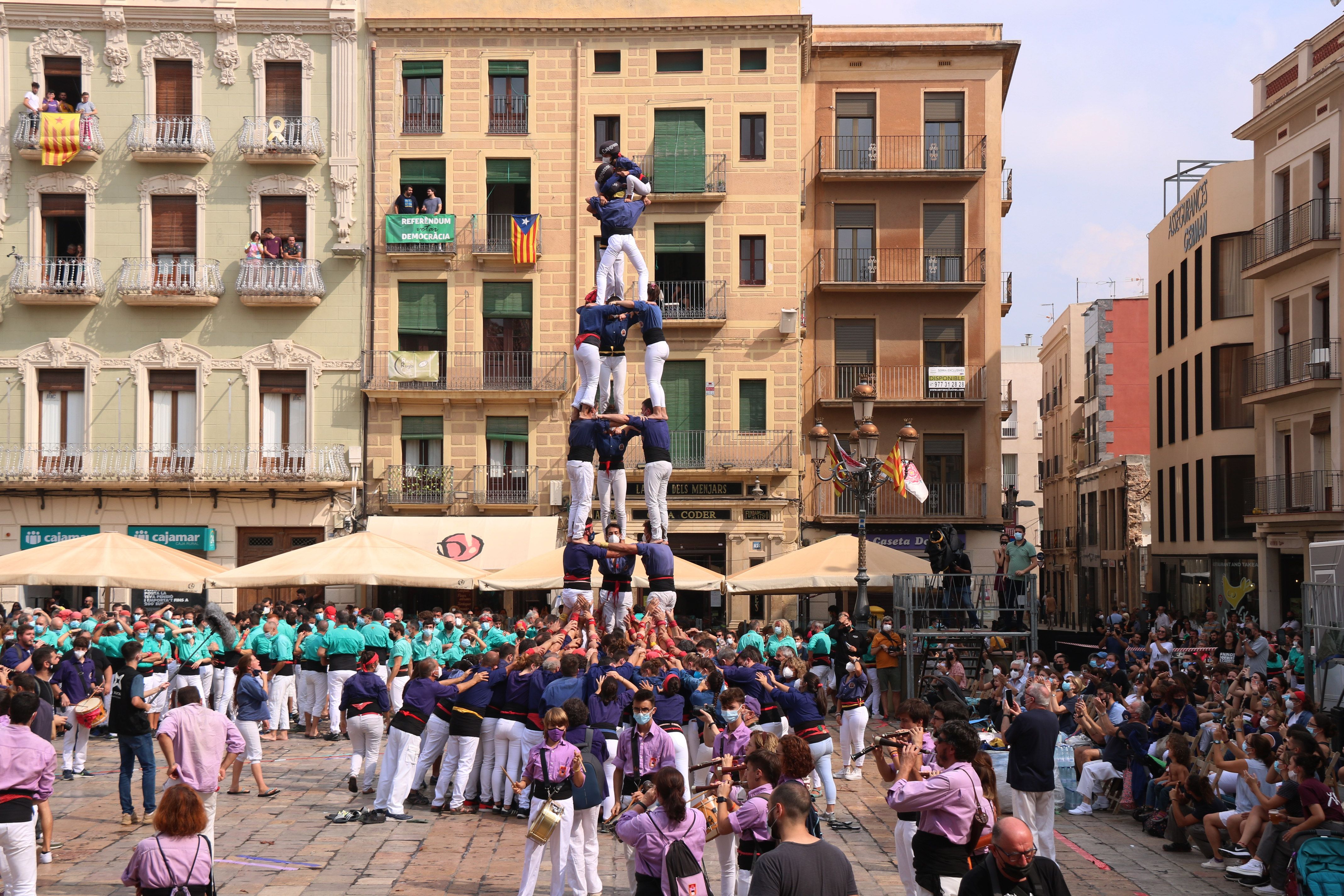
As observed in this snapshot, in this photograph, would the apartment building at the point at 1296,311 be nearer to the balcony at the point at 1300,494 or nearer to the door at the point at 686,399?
the balcony at the point at 1300,494

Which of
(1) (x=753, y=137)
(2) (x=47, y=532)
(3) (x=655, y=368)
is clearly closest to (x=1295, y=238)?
(1) (x=753, y=137)

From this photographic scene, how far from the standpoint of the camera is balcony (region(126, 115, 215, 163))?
109 feet

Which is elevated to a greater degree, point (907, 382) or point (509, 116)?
point (509, 116)

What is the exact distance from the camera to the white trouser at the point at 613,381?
19141 millimetres

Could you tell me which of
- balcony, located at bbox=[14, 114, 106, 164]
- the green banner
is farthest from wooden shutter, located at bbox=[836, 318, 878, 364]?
balcony, located at bbox=[14, 114, 106, 164]

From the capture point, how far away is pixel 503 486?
1346 inches

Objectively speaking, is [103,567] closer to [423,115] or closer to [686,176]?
[423,115]

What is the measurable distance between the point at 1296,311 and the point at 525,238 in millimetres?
18419

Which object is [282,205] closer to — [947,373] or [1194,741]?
[947,373]

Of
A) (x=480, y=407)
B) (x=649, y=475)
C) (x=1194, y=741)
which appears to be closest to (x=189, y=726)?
(x=649, y=475)

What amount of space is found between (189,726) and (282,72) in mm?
26614

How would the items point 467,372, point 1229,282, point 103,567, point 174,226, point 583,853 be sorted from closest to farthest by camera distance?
point 583,853 → point 103,567 → point 174,226 → point 467,372 → point 1229,282

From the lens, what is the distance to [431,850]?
496 inches

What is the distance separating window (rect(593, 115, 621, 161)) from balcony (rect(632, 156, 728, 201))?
101 cm
